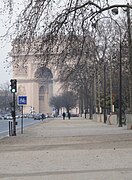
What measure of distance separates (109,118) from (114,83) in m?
11.6

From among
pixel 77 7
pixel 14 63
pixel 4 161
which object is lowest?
pixel 4 161

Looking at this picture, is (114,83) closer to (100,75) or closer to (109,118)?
(100,75)

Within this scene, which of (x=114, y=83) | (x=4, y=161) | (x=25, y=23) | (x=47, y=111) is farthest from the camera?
(x=47, y=111)

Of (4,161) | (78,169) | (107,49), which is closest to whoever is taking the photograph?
(78,169)

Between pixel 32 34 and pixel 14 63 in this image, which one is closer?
pixel 32 34

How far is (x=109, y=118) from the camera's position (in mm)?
61000

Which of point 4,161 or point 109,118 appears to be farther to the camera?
point 109,118

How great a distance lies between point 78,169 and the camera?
48.6 ft

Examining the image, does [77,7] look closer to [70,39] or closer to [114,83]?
[70,39]

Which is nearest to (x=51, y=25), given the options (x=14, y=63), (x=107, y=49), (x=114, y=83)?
(x=14, y=63)

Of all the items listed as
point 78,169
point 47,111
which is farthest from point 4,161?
point 47,111

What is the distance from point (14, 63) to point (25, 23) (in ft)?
11.4

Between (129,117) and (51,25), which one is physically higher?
(51,25)

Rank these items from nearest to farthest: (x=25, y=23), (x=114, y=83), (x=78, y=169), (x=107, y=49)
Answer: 1. (x=78, y=169)
2. (x=25, y=23)
3. (x=107, y=49)
4. (x=114, y=83)
